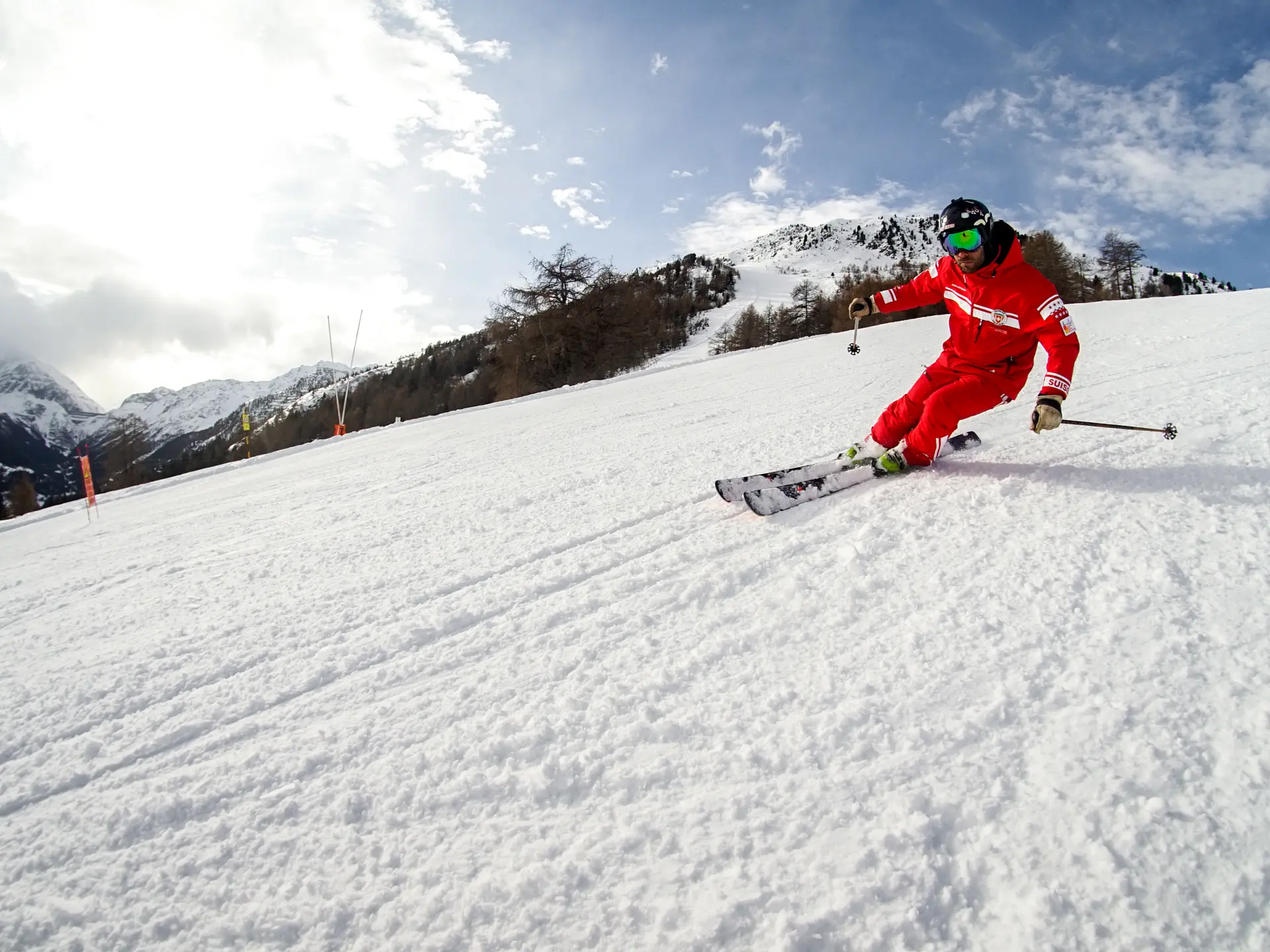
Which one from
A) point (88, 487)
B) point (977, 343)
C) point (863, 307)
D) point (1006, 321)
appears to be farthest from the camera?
point (88, 487)

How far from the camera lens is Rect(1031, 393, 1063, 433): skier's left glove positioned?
111 inches

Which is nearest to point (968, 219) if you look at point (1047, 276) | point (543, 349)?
point (543, 349)

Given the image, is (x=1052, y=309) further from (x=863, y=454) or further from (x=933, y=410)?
(x=863, y=454)

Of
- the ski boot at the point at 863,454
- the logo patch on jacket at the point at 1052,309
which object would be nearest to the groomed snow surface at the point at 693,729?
the ski boot at the point at 863,454

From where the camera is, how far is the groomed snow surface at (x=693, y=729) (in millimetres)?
1225

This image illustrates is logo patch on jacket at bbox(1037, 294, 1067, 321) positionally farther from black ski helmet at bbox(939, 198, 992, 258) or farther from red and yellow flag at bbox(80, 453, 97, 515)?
red and yellow flag at bbox(80, 453, 97, 515)

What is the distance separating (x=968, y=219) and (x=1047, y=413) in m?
1.13

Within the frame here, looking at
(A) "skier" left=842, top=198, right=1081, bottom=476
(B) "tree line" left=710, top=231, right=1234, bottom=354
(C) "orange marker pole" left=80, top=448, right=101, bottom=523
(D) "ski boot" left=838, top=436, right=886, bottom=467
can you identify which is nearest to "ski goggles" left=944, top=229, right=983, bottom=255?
(A) "skier" left=842, top=198, right=1081, bottom=476

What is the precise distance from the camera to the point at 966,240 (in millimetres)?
3146

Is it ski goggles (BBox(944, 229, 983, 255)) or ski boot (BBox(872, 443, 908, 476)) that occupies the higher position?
ski goggles (BBox(944, 229, 983, 255))

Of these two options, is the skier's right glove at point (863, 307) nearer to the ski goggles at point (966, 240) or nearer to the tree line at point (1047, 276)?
the ski goggles at point (966, 240)

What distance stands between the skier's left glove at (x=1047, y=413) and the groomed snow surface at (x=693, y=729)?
35 cm

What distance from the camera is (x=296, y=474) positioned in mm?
6980

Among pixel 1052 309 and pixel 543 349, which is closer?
pixel 1052 309
